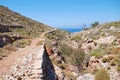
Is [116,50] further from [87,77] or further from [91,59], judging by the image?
[87,77]

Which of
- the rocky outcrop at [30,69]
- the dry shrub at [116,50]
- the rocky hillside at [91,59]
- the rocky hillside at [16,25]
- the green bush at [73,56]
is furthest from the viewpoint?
the rocky hillside at [16,25]

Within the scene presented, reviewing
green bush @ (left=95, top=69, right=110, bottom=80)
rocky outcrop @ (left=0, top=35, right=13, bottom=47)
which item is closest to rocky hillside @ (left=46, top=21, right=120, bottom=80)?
green bush @ (left=95, top=69, right=110, bottom=80)

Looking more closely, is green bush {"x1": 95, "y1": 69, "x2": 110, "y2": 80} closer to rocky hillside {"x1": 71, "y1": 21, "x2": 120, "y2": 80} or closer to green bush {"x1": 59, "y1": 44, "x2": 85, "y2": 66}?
rocky hillside {"x1": 71, "y1": 21, "x2": 120, "y2": 80}

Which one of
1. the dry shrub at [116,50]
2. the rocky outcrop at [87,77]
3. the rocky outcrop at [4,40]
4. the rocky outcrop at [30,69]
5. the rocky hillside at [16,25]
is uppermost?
the rocky hillside at [16,25]

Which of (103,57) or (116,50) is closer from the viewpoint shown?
(103,57)

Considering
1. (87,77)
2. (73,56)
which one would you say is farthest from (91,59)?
(87,77)

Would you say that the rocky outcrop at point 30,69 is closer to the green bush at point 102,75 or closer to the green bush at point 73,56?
the green bush at point 102,75

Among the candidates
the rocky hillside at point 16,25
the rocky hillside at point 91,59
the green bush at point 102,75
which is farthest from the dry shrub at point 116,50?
the rocky hillside at point 16,25

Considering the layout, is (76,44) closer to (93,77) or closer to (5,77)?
(93,77)

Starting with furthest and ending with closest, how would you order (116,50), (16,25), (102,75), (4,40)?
(16,25)
(116,50)
(4,40)
(102,75)

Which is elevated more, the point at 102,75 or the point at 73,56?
the point at 73,56

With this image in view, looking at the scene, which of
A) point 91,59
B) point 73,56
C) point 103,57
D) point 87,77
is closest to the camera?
point 87,77

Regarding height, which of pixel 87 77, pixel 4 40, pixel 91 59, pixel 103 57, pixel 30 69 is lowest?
pixel 87 77

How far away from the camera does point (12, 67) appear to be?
988 inches
